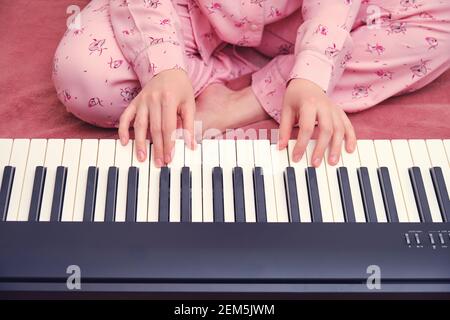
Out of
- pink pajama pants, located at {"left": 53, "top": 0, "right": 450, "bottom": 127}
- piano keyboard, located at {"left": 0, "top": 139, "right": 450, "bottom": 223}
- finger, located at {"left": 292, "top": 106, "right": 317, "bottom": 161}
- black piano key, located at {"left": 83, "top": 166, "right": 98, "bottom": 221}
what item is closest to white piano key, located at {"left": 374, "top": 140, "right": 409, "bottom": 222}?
piano keyboard, located at {"left": 0, "top": 139, "right": 450, "bottom": 223}

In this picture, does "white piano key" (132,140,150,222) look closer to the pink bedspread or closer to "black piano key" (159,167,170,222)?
"black piano key" (159,167,170,222)

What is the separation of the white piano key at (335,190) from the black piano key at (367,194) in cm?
3

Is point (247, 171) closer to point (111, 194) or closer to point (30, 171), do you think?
point (111, 194)

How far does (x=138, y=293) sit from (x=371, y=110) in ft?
2.26

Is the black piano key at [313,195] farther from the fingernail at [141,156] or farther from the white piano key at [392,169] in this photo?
the fingernail at [141,156]

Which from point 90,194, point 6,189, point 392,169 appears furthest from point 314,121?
point 6,189

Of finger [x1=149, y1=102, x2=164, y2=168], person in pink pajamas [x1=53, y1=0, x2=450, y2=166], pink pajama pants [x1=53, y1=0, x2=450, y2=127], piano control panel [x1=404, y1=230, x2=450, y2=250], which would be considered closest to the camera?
piano control panel [x1=404, y1=230, x2=450, y2=250]

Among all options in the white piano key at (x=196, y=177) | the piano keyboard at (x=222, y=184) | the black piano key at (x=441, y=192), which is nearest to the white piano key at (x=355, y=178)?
the piano keyboard at (x=222, y=184)

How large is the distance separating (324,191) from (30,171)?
1.37ft

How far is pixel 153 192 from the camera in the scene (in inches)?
32.6

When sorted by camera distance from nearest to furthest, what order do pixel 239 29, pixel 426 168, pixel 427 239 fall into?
pixel 427 239 < pixel 426 168 < pixel 239 29

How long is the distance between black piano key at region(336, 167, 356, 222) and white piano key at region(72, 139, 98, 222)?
353 millimetres

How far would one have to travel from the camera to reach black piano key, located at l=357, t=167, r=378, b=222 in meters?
0.81

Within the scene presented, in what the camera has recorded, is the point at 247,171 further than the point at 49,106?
No
